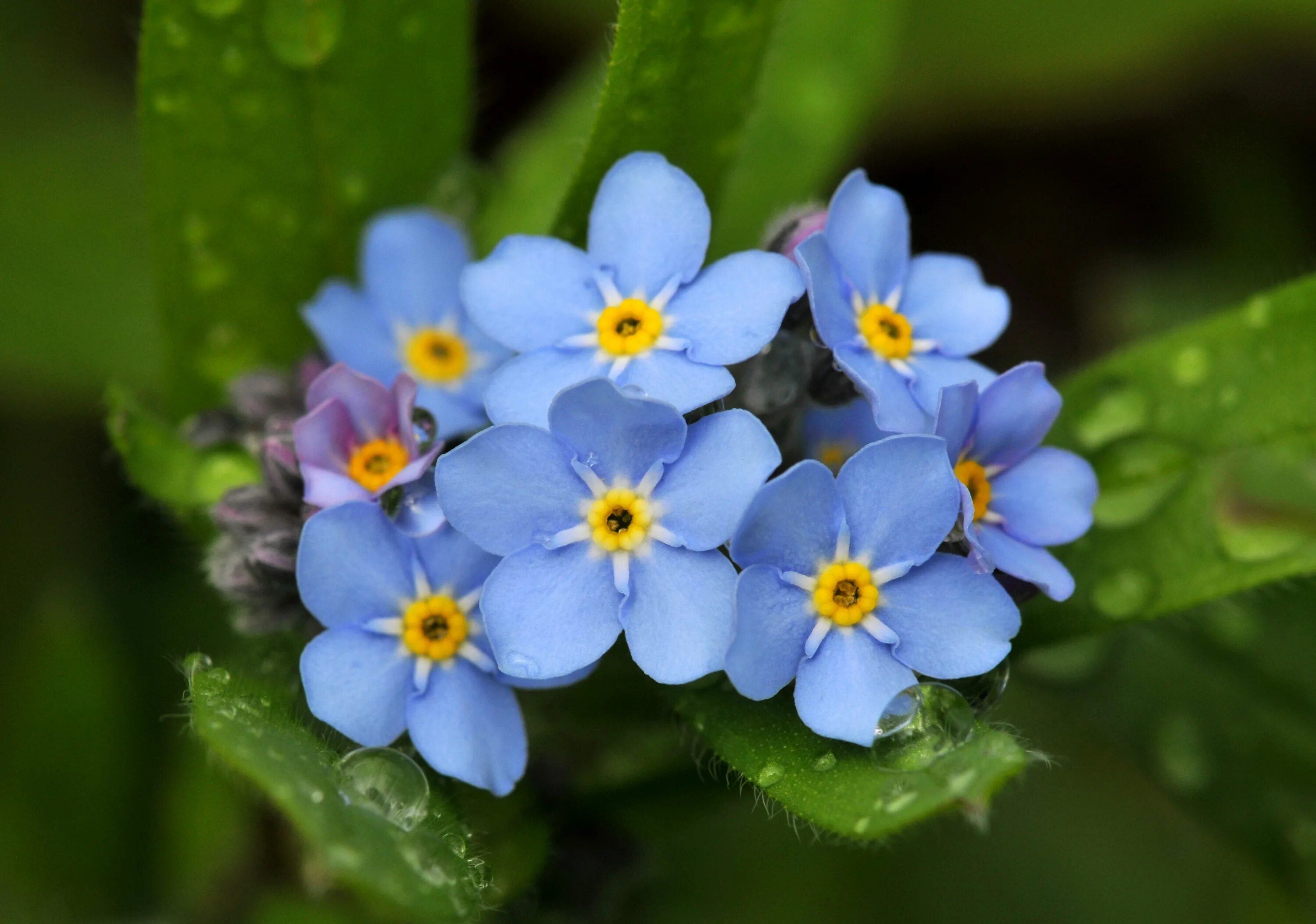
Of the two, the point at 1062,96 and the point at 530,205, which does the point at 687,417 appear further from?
the point at 1062,96

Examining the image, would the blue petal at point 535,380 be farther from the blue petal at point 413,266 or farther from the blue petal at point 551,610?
the blue petal at point 413,266

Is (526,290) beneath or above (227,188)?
above

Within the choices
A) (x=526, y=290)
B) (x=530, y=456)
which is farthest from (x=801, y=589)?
(x=526, y=290)

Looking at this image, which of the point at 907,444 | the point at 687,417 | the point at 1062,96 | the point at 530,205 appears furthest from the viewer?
the point at 1062,96

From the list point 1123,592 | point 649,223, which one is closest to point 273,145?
point 649,223

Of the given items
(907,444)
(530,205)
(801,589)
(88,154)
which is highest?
(907,444)

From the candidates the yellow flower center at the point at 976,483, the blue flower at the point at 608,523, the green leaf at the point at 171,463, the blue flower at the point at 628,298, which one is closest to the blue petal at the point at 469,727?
the blue flower at the point at 608,523

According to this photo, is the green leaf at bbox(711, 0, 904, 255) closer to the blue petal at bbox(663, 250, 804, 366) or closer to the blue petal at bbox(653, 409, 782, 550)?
the blue petal at bbox(663, 250, 804, 366)

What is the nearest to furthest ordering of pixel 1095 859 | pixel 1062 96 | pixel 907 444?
pixel 907 444 → pixel 1095 859 → pixel 1062 96
